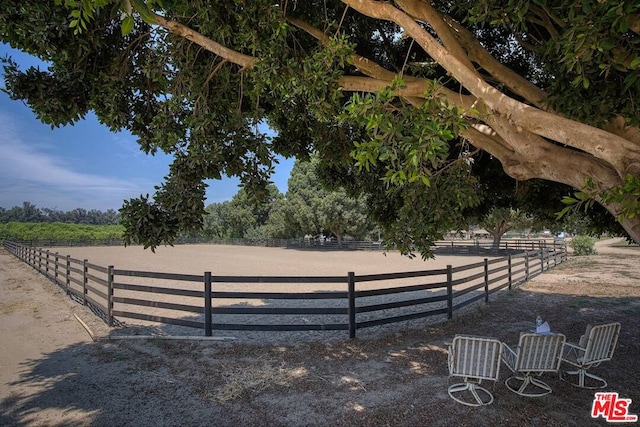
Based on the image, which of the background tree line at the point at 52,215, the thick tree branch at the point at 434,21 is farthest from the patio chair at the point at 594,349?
the background tree line at the point at 52,215

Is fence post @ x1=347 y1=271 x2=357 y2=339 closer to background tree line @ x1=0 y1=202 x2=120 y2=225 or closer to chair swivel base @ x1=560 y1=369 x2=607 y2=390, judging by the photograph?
chair swivel base @ x1=560 y1=369 x2=607 y2=390

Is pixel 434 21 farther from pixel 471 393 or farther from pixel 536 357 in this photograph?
pixel 471 393

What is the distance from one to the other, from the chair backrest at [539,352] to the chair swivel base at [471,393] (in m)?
0.49

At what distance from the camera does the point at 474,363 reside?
4488mm

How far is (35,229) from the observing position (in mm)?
58094

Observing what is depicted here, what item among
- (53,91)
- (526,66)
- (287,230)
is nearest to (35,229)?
(287,230)

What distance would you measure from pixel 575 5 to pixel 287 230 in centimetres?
4428

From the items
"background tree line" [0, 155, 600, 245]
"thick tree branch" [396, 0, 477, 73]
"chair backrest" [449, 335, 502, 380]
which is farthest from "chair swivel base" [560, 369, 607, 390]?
"background tree line" [0, 155, 600, 245]

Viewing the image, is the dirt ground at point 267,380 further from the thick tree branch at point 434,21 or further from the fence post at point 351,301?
the thick tree branch at point 434,21

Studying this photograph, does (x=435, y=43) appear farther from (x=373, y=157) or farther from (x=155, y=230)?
(x=155, y=230)

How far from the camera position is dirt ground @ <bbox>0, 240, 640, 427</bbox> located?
4.14 metres

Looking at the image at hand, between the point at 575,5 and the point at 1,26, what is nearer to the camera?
the point at 575,5

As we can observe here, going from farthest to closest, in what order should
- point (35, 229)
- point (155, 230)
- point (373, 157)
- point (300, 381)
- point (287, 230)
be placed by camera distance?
point (35, 229), point (287, 230), point (300, 381), point (155, 230), point (373, 157)

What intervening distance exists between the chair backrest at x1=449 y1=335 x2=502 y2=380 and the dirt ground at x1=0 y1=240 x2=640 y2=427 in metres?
0.35
